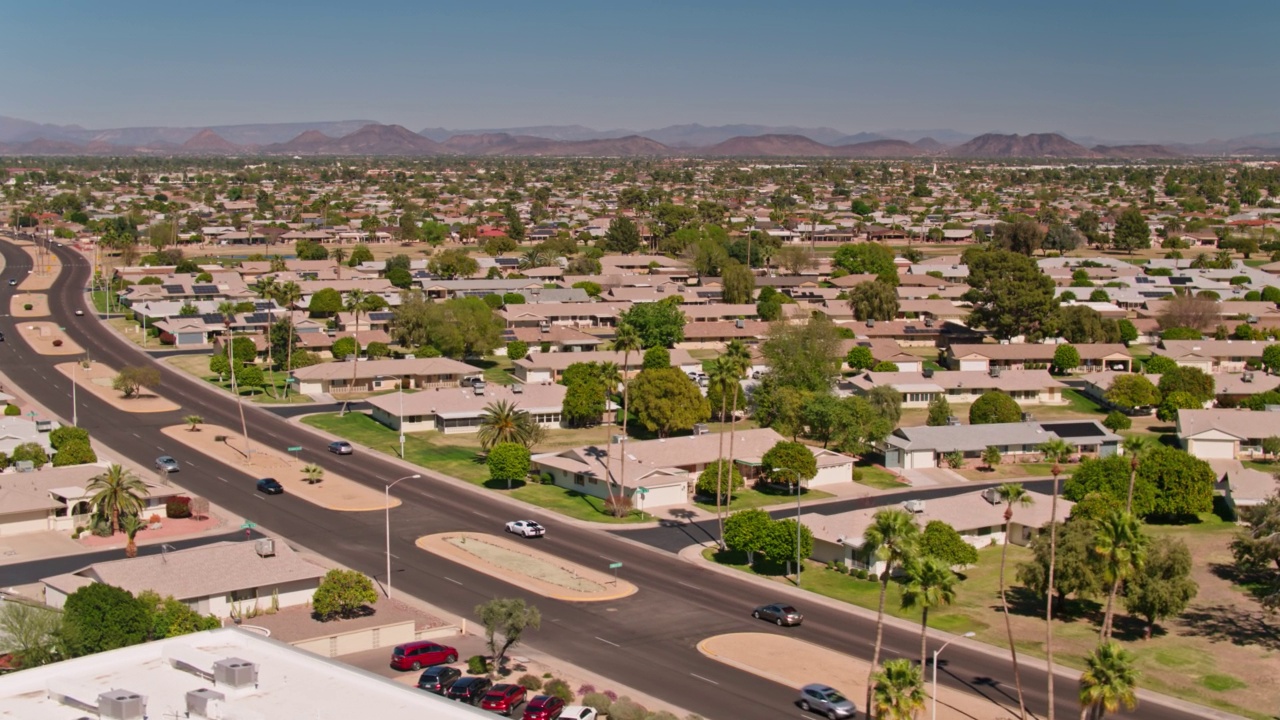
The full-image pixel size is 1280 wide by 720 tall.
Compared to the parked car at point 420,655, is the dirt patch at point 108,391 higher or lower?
lower

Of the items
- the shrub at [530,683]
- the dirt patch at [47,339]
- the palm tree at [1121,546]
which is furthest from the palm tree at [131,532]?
the dirt patch at [47,339]

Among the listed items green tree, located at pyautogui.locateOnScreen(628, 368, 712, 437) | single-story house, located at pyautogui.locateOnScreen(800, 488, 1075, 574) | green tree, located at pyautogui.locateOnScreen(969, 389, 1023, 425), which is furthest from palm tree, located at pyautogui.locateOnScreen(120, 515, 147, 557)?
green tree, located at pyautogui.locateOnScreen(969, 389, 1023, 425)

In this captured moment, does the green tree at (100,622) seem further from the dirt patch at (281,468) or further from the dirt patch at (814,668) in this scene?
the dirt patch at (281,468)

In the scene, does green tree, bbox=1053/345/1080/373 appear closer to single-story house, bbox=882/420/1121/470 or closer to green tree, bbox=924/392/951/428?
single-story house, bbox=882/420/1121/470

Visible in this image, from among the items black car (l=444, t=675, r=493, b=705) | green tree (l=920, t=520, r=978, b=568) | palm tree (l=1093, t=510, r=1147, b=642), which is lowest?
black car (l=444, t=675, r=493, b=705)

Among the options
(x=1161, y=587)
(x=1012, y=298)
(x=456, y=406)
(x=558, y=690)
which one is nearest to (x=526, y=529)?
(x=558, y=690)

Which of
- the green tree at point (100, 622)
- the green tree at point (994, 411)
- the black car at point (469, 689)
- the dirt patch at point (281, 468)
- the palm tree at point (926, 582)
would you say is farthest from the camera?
the green tree at point (994, 411)
